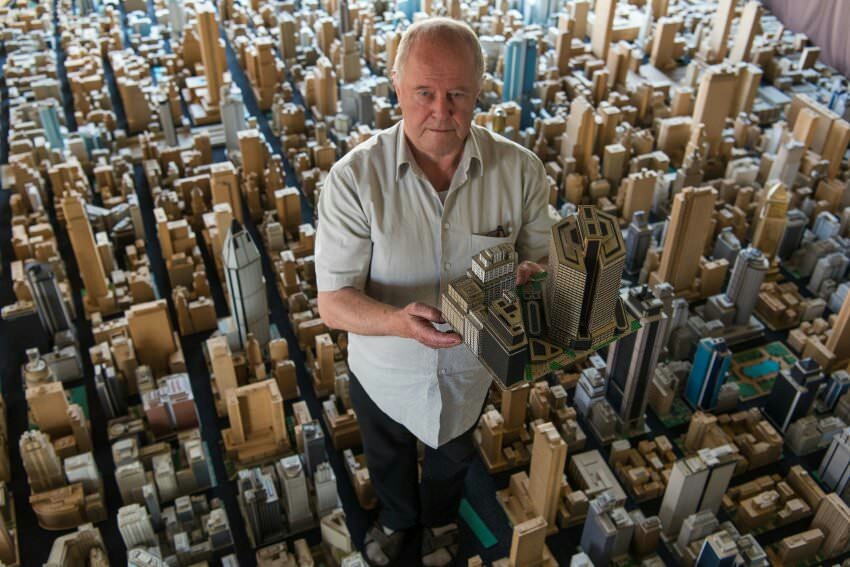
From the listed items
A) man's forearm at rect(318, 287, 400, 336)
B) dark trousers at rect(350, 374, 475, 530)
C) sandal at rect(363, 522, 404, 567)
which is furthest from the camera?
sandal at rect(363, 522, 404, 567)

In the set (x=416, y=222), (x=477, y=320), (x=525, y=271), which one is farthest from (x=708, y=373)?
(x=477, y=320)

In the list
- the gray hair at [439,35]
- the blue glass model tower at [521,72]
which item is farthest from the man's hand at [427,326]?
the blue glass model tower at [521,72]

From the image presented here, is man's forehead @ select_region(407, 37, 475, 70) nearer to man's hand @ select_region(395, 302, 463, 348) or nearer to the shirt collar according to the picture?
the shirt collar

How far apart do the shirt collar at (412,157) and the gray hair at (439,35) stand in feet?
1.21

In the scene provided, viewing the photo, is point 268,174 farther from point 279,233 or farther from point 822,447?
point 822,447

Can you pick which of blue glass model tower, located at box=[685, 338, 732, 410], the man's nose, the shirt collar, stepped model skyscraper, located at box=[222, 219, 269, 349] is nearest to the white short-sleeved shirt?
the shirt collar

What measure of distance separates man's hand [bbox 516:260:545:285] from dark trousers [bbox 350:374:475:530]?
1468 mm

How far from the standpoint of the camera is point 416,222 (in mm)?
4355

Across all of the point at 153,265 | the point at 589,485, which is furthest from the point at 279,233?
the point at 589,485

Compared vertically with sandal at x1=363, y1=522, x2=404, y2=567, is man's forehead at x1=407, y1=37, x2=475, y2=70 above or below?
above

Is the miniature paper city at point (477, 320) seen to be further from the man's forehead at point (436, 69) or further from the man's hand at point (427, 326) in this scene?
the man's forehead at point (436, 69)

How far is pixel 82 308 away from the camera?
9.31 m

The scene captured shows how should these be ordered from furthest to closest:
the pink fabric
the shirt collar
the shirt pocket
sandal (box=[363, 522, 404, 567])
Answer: the pink fabric < sandal (box=[363, 522, 404, 567]) < the shirt pocket < the shirt collar

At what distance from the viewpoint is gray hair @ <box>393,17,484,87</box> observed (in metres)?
3.92
